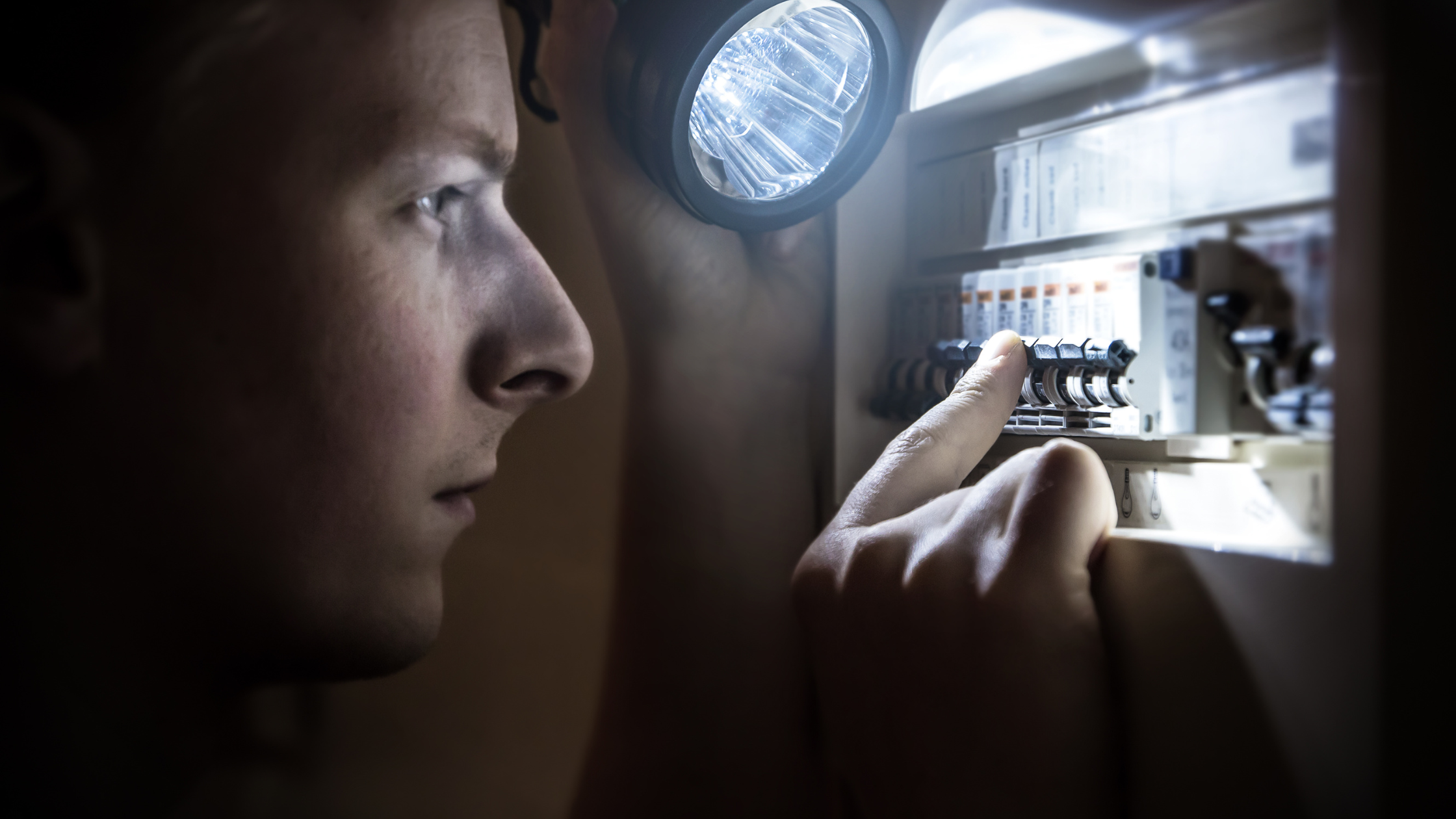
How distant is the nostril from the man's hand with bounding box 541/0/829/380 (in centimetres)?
15

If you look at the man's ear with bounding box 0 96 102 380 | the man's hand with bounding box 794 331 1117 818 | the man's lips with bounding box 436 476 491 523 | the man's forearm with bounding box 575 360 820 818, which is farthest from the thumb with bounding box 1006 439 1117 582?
the man's ear with bounding box 0 96 102 380

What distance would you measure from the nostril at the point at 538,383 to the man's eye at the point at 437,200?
0.19 metres

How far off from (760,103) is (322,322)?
0.56 metres

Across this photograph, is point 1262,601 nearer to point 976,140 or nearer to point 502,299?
point 976,140

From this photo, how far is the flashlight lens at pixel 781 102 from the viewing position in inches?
39.3

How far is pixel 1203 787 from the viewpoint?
2.20 feet

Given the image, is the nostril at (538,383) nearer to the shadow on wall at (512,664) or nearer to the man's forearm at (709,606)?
the shadow on wall at (512,664)

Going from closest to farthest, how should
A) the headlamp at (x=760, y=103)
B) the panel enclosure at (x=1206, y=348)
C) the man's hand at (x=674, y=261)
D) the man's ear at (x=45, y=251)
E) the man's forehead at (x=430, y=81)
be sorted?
the panel enclosure at (x=1206, y=348), the man's ear at (x=45, y=251), the man's forehead at (x=430, y=81), the headlamp at (x=760, y=103), the man's hand at (x=674, y=261)

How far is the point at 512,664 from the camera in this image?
3.28 feet

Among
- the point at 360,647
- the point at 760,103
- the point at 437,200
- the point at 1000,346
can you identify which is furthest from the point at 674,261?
the point at 360,647

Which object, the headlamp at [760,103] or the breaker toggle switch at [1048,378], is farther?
the headlamp at [760,103]

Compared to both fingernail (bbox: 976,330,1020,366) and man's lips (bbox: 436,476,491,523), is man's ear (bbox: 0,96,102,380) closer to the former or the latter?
man's lips (bbox: 436,476,491,523)

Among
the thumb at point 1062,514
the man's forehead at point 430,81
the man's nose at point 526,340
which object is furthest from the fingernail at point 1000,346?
the man's forehead at point 430,81

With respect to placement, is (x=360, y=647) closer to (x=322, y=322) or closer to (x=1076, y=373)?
(x=322, y=322)
